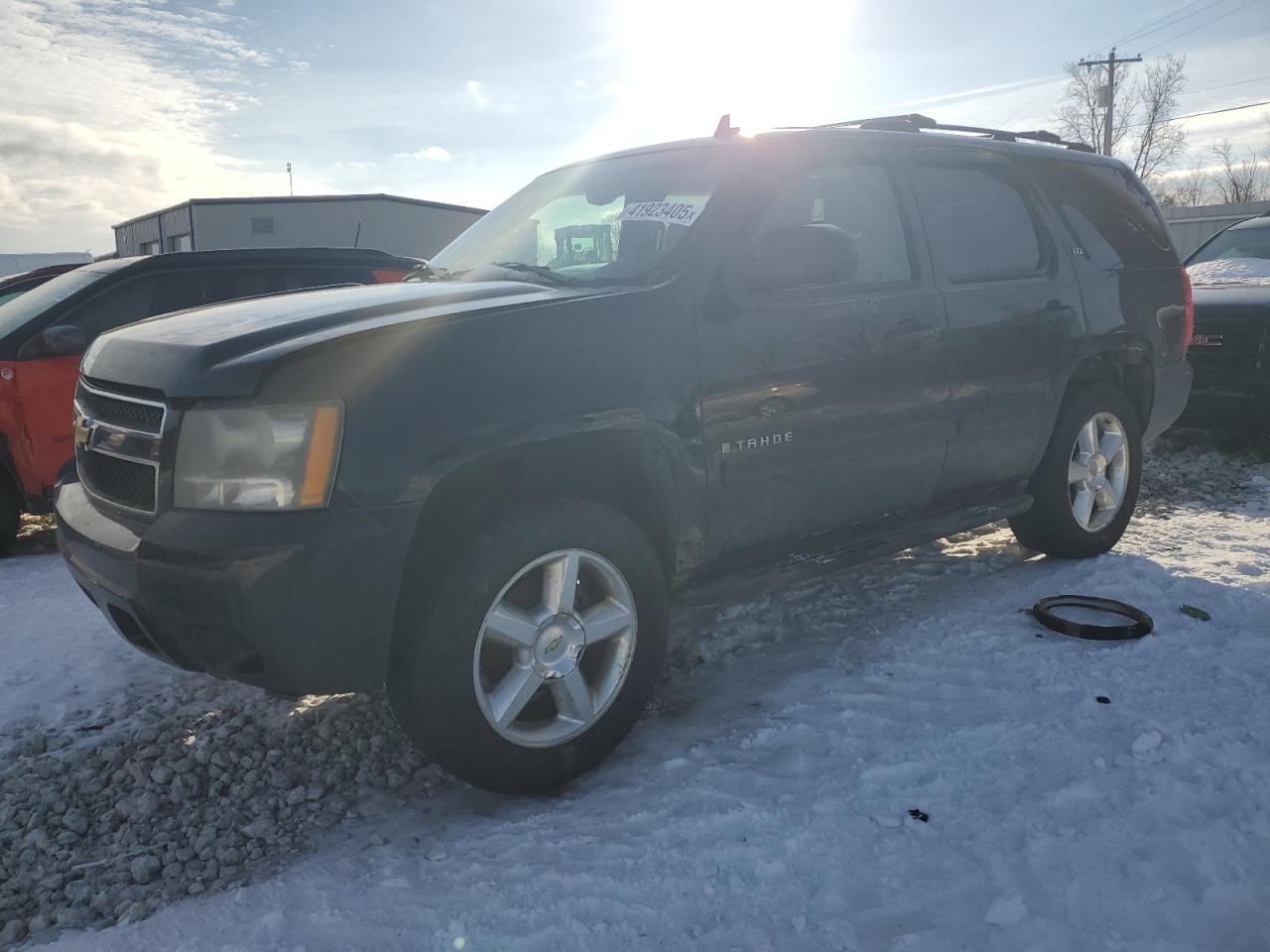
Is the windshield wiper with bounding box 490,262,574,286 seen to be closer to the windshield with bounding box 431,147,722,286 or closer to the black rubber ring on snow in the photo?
the windshield with bounding box 431,147,722,286

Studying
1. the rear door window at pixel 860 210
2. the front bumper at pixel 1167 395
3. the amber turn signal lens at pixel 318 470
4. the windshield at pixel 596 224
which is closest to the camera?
the amber turn signal lens at pixel 318 470

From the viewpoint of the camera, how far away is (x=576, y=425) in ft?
9.04

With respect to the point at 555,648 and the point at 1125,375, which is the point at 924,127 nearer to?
the point at 1125,375

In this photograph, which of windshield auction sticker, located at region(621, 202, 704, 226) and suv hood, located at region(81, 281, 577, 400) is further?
windshield auction sticker, located at region(621, 202, 704, 226)

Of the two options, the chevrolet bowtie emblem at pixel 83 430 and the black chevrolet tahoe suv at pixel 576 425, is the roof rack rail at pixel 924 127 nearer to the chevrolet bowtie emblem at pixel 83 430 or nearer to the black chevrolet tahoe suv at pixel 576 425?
the black chevrolet tahoe suv at pixel 576 425

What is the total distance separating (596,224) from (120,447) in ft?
5.94

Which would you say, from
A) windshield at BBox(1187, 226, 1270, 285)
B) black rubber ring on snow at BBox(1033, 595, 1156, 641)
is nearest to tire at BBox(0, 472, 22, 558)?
black rubber ring on snow at BBox(1033, 595, 1156, 641)

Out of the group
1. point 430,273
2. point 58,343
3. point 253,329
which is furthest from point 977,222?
point 58,343

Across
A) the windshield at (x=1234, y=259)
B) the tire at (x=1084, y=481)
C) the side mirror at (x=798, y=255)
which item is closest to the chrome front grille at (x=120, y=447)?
the side mirror at (x=798, y=255)

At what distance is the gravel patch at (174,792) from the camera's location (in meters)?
2.45

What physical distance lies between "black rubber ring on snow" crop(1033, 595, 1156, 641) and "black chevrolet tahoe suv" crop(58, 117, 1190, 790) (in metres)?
0.46

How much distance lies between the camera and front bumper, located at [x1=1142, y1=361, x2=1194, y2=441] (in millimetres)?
5008

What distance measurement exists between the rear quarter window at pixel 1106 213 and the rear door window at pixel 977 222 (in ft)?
0.95

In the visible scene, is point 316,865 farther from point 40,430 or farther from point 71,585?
point 40,430
